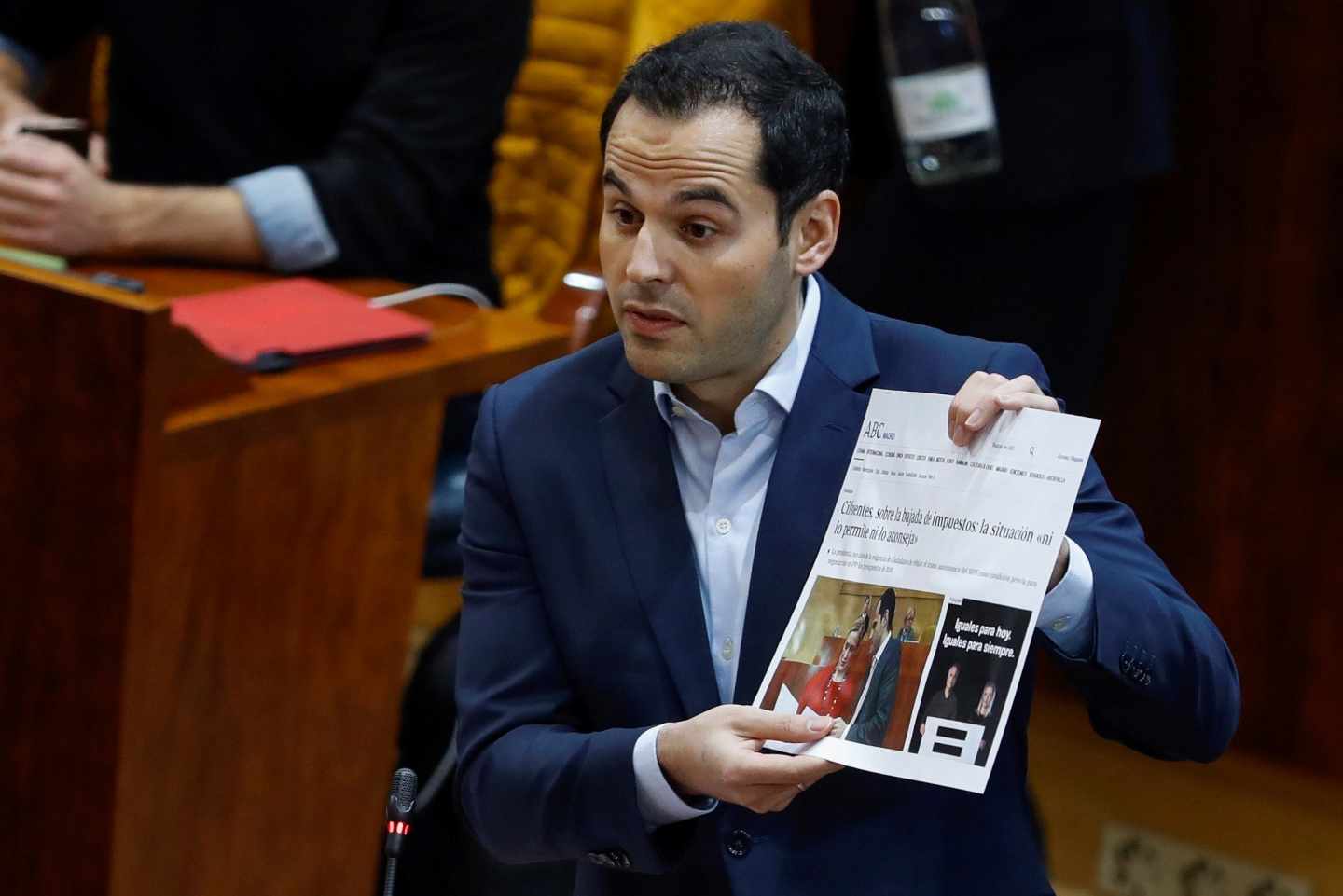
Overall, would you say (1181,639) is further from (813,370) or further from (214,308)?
(214,308)

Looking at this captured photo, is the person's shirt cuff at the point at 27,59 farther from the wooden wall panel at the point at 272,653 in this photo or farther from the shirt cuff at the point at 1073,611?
the shirt cuff at the point at 1073,611

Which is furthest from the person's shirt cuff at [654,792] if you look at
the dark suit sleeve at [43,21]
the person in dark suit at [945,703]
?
the dark suit sleeve at [43,21]

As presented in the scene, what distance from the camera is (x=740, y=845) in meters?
1.49

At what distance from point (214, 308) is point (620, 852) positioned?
1027 mm

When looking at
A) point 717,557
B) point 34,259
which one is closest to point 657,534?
point 717,557

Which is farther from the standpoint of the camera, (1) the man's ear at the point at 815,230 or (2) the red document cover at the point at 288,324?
(2) the red document cover at the point at 288,324

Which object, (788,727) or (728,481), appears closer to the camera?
(788,727)

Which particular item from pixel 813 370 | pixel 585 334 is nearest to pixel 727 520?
pixel 813 370

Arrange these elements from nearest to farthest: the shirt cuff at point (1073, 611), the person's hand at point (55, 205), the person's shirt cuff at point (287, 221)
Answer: the shirt cuff at point (1073, 611), the person's hand at point (55, 205), the person's shirt cuff at point (287, 221)

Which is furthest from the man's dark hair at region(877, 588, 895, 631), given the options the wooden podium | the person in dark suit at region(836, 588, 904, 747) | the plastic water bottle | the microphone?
the wooden podium

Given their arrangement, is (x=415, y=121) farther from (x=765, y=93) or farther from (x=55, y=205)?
(x=765, y=93)

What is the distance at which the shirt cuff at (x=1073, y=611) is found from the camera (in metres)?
1.39

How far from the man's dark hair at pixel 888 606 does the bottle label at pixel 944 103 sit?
2.45ft

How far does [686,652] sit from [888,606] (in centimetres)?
21
